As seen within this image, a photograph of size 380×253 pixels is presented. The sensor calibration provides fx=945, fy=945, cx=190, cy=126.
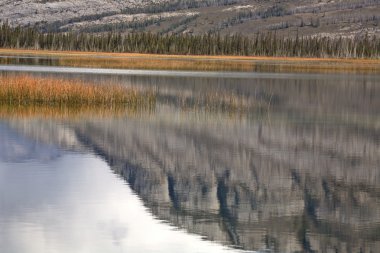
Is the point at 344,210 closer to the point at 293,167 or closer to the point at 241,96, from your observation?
the point at 293,167

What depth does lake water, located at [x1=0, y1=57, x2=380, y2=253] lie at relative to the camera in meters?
15.2

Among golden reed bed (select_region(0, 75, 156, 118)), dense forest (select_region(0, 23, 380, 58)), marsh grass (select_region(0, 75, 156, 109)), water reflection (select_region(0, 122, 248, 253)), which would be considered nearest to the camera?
water reflection (select_region(0, 122, 248, 253))

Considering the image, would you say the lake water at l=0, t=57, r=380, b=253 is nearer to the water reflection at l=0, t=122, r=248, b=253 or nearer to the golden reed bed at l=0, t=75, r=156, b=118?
the water reflection at l=0, t=122, r=248, b=253

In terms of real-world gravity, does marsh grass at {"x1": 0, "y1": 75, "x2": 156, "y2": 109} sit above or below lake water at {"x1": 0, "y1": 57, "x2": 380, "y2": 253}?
below

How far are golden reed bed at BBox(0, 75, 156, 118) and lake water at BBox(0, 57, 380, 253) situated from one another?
3.55 ft

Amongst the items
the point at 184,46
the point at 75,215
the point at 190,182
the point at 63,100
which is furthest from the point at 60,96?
the point at 184,46

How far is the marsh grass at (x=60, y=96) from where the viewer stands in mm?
37938

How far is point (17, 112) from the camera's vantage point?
34625 mm

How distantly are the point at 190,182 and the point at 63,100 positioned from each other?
18541 millimetres

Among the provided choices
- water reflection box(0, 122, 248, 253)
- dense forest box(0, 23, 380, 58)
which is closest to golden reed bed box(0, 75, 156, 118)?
water reflection box(0, 122, 248, 253)

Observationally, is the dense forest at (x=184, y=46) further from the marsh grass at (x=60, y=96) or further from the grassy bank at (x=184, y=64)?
the marsh grass at (x=60, y=96)

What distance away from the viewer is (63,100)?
38531 millimetres

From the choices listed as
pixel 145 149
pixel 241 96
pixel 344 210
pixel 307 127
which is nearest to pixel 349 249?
pixel 344 210

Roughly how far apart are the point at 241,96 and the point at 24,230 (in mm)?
33070
